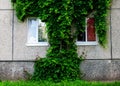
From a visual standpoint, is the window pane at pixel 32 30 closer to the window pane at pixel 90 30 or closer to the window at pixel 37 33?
the window at pixel 37 33

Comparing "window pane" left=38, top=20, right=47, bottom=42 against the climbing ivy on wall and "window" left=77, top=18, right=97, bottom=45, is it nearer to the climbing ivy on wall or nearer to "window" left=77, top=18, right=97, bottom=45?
the climbing ivy on wall

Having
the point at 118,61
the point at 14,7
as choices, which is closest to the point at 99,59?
the point at 118,61

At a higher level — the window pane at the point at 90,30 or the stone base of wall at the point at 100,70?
the window pane at the point at 90,30

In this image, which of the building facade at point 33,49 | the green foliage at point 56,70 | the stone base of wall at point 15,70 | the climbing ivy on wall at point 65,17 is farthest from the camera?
the stone base of wall at point 15,70

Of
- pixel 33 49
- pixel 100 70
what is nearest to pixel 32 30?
pixel 33 49

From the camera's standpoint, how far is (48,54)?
52.4 ft

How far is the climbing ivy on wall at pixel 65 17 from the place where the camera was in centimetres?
1573

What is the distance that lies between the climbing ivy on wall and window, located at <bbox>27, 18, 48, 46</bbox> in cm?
35

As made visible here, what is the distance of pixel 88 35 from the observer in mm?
16141

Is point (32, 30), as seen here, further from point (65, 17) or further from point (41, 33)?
point (65, 17)

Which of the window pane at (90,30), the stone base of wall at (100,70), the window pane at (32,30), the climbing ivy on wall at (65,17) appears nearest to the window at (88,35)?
the window pane at (90,30)

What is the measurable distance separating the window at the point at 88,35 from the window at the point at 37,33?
57.7 inches

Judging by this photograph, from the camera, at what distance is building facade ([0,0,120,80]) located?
52.1 feet

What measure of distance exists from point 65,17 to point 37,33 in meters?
1.50
